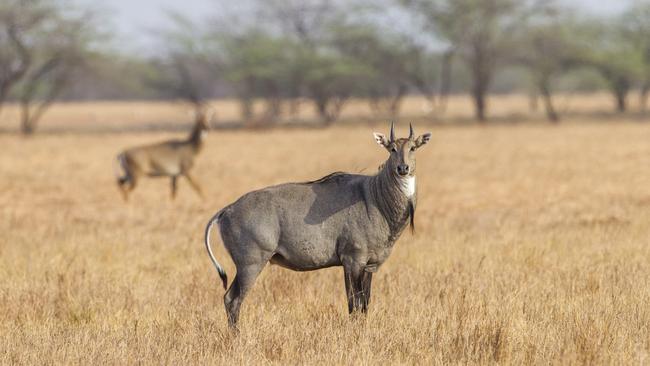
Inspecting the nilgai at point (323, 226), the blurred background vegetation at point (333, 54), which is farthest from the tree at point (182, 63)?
the nilgai at point (323, 226)

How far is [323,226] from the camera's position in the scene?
662 cm

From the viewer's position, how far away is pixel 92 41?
150ft

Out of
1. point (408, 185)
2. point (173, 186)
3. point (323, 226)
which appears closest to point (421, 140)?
point (408, 185)

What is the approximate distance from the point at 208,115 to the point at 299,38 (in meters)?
39.7

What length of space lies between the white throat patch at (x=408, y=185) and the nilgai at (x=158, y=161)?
10630 millimetres

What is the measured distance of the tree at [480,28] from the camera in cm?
5059

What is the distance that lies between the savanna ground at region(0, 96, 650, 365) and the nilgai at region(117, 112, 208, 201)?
1.67ft

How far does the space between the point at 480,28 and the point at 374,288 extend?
44.7 m

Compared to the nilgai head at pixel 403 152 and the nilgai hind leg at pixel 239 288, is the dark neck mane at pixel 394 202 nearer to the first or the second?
the nilgai head at pixel 403 152

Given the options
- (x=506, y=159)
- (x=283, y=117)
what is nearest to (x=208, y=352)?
(x=506, y=159)

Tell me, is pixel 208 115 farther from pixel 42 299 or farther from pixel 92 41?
pixel 92 41

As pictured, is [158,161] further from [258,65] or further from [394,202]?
[258,65]

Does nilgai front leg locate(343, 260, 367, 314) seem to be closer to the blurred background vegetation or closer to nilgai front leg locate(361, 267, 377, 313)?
nilgai front leg locate(361, 267, 377, 313)

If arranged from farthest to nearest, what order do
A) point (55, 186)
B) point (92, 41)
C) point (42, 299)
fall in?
point (92, 41) < point (55, 186) < point (42, 299)
